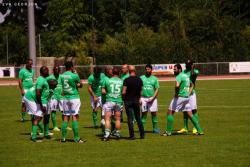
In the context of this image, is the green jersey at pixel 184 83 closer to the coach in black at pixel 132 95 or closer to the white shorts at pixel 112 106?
the coach in black at pixel 132 95

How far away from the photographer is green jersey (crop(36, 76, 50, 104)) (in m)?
17.9

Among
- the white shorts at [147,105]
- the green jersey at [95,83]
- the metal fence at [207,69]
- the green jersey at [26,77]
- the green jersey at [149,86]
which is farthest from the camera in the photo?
the metal fence at [207,69]

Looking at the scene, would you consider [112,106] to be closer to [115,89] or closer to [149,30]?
[115,89]

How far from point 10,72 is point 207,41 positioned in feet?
82.7

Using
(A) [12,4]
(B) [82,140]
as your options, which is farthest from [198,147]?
(A) [12,4]

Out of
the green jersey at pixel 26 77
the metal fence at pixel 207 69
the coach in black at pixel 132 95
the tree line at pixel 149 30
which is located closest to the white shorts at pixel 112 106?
the coach in black at pixel 132 95

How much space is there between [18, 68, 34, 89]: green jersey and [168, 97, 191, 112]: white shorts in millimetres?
7203

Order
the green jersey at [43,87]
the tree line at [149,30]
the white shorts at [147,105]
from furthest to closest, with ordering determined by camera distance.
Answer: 1. the tree line at [149,30]
2. the white shorts at [147,105]
3. the green jersey at [43,87]

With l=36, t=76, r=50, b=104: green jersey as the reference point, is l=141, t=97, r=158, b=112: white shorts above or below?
below

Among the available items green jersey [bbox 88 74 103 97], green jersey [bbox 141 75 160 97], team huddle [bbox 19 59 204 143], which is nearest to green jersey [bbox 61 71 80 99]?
team huddle [bbox 19 59 204 143]

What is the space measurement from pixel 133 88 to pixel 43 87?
102 inches

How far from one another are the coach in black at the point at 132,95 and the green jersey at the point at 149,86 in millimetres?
1513

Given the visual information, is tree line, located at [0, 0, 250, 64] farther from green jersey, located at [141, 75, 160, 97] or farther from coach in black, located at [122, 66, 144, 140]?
coach in black, located at [122, 66, 144, 140]

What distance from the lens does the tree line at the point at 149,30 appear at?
78.2 m
